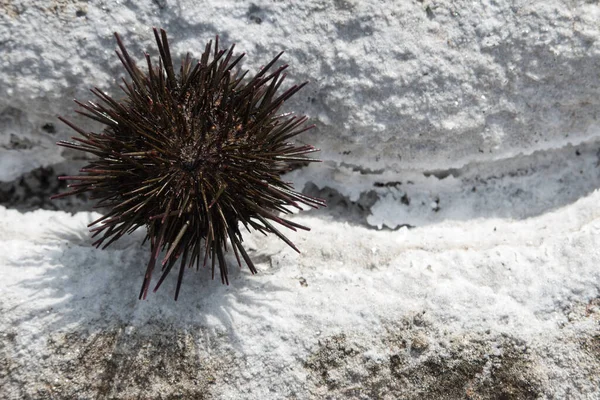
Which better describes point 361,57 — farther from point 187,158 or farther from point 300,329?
point 300,329

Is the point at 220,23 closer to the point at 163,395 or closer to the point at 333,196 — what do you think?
the point at 333,196

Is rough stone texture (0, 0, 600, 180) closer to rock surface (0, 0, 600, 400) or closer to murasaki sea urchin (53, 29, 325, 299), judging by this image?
rock surface (0, 0, 600, 400)

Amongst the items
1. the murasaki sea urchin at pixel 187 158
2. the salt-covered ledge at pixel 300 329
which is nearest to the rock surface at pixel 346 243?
the salt-covered ledge at pixel 300 329

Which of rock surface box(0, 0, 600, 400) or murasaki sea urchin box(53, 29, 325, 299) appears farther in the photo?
rock surface box(0, 0, 600, 400)

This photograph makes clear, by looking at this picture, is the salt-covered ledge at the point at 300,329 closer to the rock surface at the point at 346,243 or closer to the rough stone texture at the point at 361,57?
the rock surface at the point at 346,243

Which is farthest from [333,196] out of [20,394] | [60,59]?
[20,394]

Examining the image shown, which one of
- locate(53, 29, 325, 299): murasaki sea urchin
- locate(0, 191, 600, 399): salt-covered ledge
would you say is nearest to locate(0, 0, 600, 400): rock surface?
locate(0, 191, 600, 399): salt-covered ledge
